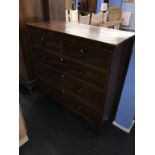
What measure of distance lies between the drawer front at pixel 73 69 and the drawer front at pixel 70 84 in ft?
0.23

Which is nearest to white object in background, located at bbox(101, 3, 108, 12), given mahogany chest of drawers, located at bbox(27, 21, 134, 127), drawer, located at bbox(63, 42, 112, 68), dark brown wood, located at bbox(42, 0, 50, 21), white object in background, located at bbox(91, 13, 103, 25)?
white object in background, located at bbox(91, 13, 103, 25)

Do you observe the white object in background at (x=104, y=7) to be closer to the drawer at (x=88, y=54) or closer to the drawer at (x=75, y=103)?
the drawer at (x=75, y=103)

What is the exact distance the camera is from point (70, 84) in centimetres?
145

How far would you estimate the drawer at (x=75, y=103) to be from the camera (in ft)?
4.58

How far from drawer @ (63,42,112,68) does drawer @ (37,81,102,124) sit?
0.46 m

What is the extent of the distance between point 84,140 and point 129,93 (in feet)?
2.25

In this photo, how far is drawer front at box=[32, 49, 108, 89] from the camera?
1.16 meters

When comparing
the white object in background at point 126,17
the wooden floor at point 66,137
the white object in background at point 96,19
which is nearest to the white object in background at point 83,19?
the white object in background at point 96,19

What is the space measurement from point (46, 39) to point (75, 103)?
2.40 ft
